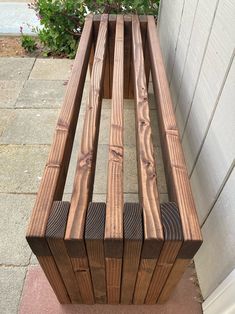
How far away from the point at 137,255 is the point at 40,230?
0.34 metres

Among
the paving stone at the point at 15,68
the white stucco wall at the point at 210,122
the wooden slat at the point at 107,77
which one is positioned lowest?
the paving stone at the point at 15,68

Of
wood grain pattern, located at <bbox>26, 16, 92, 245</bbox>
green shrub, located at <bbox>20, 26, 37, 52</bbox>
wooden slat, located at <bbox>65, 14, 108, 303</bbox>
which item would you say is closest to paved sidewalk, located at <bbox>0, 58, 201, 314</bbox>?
green shrub, located at <bbox>20, 26, 37, 52</bbox>

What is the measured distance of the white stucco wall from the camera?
116cm

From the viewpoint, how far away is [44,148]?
2.33 metres

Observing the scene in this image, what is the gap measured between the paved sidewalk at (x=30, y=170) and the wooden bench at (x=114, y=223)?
0.63ft

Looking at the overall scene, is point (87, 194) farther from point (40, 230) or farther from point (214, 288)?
point (214, 288)

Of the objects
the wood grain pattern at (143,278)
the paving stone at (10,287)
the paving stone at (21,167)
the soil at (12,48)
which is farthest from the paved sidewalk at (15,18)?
the wood grain pattern at (143,278)

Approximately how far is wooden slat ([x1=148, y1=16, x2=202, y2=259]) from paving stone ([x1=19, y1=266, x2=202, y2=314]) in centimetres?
66

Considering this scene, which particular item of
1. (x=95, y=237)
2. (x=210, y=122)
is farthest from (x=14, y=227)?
(x=210, y=122)

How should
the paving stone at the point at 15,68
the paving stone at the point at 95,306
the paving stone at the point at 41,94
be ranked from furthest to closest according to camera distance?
the paving stone at the point at 15,68
the paving stone at the point at 41,94
the paving stone at the point at 95,306

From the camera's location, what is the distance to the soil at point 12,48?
3.51m

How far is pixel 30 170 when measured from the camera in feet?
7.06

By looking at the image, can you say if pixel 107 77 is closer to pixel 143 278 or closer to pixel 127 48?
pixel 127 48

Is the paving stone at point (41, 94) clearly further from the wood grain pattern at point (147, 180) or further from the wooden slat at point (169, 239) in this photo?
the wooden slat at point (169, 239)
